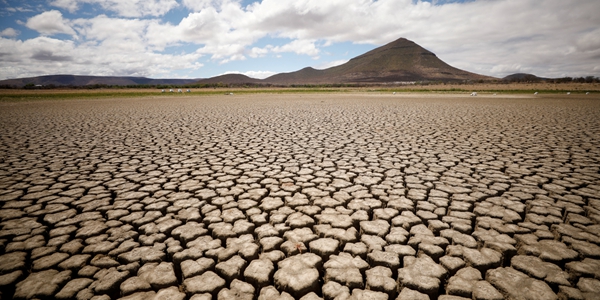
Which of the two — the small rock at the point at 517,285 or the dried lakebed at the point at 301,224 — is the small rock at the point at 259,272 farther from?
the small rock at the point at 517,285

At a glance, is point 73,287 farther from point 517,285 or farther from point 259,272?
point 517,285

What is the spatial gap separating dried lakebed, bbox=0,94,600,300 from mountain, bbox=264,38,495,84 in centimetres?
12592

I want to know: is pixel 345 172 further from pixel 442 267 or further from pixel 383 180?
pixel 442 267

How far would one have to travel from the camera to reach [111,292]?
163cm

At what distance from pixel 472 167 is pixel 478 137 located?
2.73 meters

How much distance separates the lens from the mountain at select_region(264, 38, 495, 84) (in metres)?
124

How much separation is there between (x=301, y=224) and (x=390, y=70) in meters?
148

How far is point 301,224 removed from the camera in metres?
2.37

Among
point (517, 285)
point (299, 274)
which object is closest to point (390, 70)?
point (517, 285)

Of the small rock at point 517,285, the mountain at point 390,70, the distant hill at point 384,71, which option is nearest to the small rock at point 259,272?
the small rock at point 517,285

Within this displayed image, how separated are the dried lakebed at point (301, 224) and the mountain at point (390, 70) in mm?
125920

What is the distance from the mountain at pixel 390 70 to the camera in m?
124

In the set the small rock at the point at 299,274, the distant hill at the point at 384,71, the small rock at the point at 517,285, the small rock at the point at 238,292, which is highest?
the distant hill at the point at 384,71

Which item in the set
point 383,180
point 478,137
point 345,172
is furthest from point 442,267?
point 478,137
